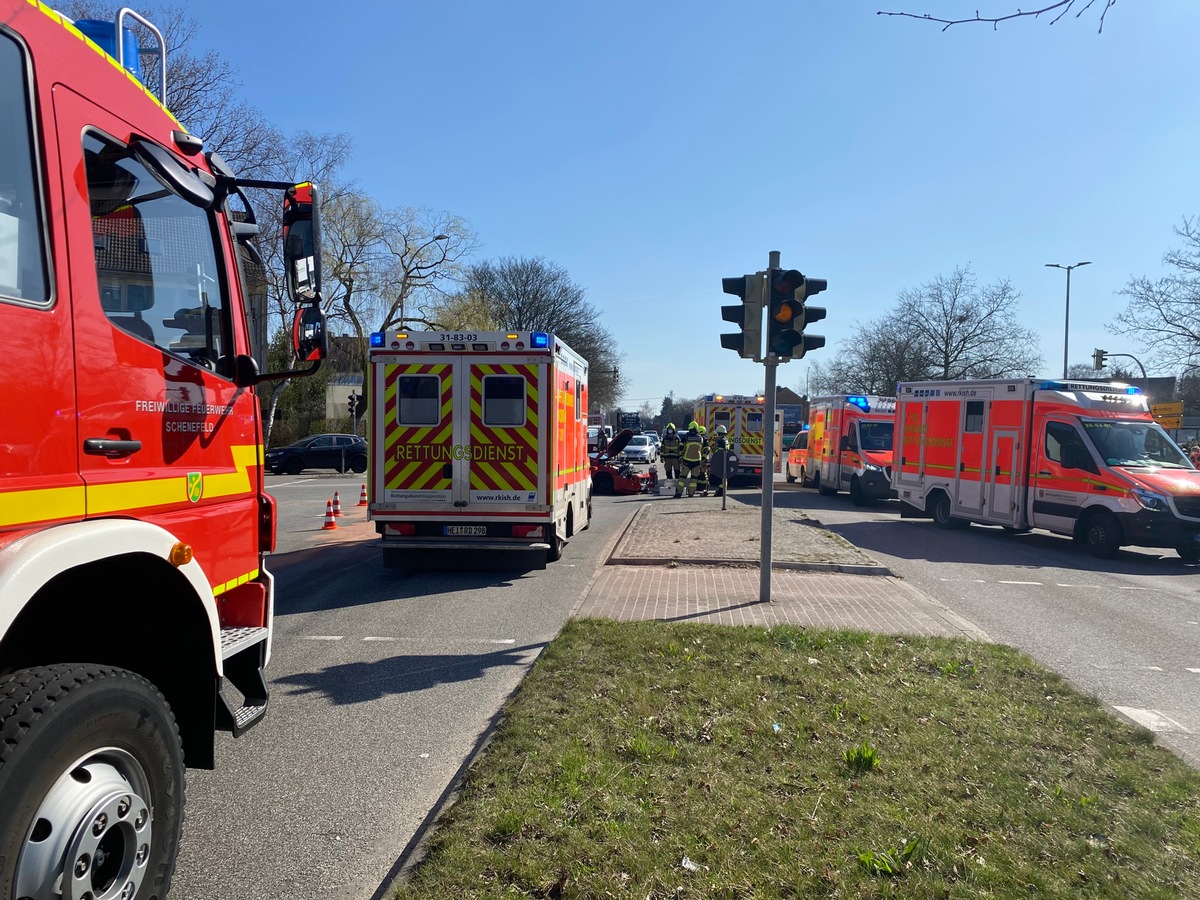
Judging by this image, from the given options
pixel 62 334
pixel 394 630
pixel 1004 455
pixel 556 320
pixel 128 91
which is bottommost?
pixel 394 630

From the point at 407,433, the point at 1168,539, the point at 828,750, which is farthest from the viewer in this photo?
the point at 1168,539

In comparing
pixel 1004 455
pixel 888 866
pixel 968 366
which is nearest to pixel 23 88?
pixel 888 866

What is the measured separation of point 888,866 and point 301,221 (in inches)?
141

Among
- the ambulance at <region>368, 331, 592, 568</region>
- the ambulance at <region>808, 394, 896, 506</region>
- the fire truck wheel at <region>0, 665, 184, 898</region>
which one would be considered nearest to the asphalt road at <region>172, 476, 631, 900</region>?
the ambulance at <region>368, 331, 592, 568</region>

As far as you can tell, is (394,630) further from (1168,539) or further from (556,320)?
(556,320)

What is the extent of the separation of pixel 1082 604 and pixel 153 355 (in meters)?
9.58

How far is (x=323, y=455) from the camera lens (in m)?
33.2

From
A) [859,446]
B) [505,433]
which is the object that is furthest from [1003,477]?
[505,433]

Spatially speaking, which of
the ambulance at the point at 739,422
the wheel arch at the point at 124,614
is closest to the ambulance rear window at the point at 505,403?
the wheel arch at the point at 124,614

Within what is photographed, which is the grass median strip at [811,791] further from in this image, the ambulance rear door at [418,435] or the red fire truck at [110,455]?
the ambulance rear door at [418,435]

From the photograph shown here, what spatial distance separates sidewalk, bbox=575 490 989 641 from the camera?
7.78 metres

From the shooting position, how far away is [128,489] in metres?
2.81

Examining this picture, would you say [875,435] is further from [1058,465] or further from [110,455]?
[110,455]

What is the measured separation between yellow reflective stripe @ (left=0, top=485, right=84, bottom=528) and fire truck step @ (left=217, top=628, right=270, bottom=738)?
3.66 ft
